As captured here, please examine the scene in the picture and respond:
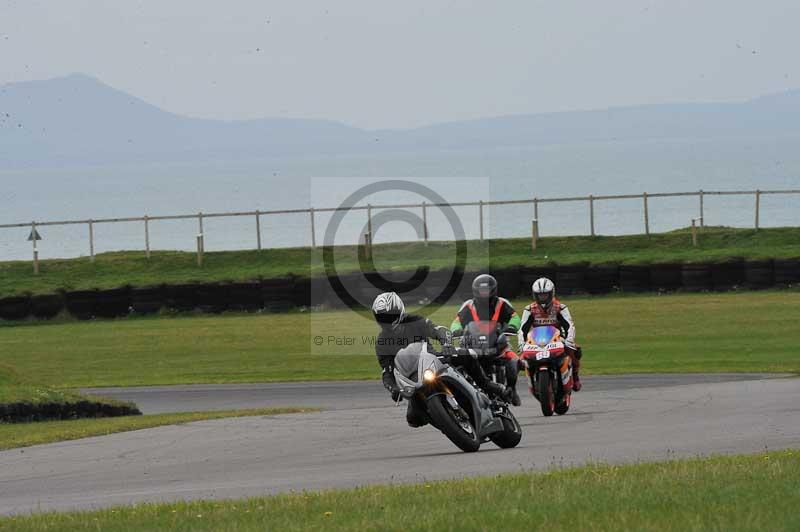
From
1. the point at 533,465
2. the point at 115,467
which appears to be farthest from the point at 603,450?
the point at 115,467

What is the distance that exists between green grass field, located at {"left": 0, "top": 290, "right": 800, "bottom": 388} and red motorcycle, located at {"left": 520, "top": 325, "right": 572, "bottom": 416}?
7357 mm

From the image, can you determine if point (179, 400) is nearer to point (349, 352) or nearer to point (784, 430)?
point (349, 352)

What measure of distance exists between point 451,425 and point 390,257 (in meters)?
32.2

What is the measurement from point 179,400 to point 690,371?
8595 mm

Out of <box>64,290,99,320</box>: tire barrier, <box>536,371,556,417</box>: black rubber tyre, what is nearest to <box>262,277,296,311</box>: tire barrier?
<box>64,290,99,320</box>: tire barrier

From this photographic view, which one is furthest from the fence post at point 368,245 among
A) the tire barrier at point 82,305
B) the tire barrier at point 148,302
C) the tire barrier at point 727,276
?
the tire barrier at point 727,276

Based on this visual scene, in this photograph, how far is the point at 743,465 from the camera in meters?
10.5

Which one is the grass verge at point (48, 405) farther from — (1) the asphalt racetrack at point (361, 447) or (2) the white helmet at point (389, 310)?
(2) the white helmet at point (389, 310)

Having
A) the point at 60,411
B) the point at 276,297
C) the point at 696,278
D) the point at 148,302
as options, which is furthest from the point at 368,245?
the point at 60,411

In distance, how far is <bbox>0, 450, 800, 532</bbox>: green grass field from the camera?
328 inches

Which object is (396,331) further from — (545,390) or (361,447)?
(545,390)

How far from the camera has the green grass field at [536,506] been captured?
8.34m

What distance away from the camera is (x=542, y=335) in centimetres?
1711

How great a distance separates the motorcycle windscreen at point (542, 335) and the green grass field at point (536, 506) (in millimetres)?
6074
